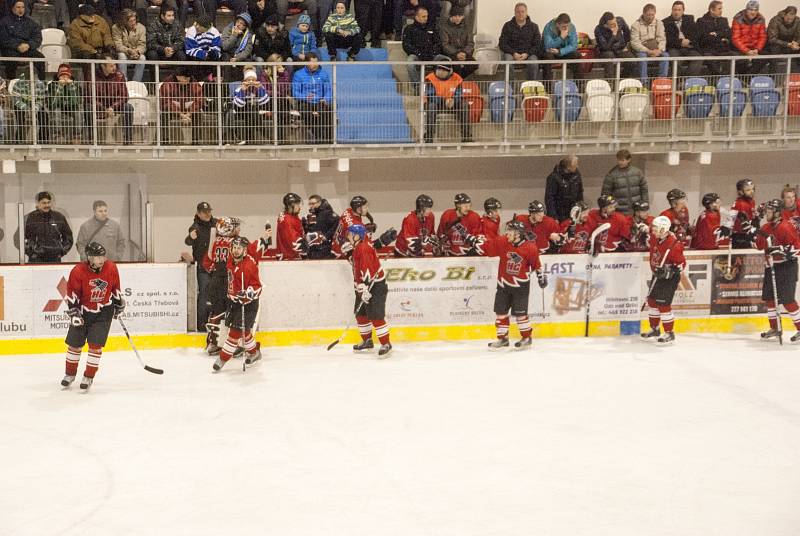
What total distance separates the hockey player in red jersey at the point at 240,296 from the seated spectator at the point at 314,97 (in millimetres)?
3178

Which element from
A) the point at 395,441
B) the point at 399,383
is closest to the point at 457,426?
the point at 395,441

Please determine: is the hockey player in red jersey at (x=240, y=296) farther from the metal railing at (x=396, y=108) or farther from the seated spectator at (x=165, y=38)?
the seated spectator at (x=165, y=38)

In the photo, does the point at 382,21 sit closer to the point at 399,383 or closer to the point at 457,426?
the point at 399,383

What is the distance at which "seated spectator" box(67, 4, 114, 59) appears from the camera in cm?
1359

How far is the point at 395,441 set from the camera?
346 inches

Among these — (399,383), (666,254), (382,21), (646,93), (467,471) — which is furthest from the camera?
(382,21)

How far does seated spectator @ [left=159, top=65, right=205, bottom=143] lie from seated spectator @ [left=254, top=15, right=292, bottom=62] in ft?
3.73

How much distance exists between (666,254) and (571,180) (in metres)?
2.56

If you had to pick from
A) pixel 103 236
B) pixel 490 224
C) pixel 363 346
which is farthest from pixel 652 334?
pixel 103 236

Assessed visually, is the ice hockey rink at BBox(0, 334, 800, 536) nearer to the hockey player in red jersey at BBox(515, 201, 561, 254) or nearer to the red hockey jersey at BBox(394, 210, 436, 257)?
the red hockey jersey at BBox(394, 210, 436, 257)

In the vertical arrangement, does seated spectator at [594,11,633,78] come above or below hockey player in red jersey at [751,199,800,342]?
above

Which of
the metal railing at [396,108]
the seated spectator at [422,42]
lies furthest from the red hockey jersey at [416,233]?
the seated spectator at [422,42]

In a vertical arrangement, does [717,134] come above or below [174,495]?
above

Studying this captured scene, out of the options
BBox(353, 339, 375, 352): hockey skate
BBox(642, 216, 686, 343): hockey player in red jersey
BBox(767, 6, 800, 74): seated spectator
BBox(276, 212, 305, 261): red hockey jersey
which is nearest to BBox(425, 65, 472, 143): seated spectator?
BBox(276, 212, 305, 261): red hockey jersey
